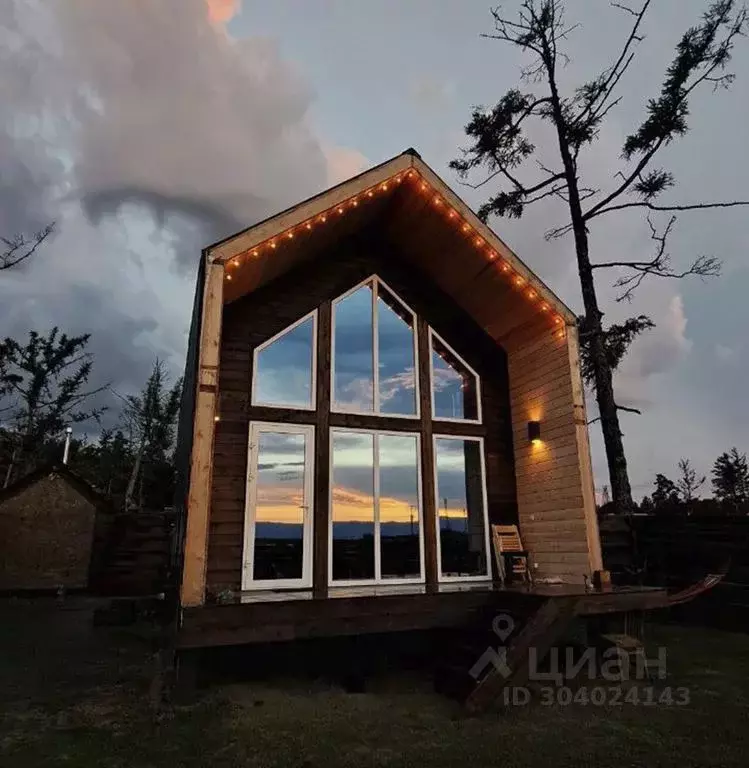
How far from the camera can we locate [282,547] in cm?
605

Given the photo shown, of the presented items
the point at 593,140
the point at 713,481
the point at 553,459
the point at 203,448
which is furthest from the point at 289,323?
the point at 713,481

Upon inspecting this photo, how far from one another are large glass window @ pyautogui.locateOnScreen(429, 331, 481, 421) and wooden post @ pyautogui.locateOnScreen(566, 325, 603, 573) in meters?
1.52

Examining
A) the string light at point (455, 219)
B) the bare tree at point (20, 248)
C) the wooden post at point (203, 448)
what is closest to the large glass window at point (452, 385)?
the string light at point (455, 219)

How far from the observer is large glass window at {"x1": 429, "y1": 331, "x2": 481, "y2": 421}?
7367 millimetres

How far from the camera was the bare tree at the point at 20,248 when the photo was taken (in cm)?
1252

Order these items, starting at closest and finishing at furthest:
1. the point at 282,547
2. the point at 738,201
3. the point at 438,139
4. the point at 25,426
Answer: the point at 282,547 < the point at 738,201 < the point at 438,139 < the point at 25,426

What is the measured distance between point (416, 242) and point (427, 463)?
3.16m

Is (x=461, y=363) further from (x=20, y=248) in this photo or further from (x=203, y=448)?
(x=20, y=248)

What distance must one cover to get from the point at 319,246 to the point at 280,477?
312cm

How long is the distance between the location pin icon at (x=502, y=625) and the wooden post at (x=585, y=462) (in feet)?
4.37

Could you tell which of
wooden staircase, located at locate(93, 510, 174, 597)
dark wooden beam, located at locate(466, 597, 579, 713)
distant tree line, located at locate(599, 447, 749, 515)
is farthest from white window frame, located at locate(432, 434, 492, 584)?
distant tree line, located at locate(599, 447, 749, 515)

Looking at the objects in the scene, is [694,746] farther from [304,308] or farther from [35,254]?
[35,254]

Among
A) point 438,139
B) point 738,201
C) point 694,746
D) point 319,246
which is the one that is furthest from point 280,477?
point 438,139

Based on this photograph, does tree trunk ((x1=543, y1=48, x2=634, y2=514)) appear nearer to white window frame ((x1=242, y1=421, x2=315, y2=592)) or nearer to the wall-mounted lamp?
the wall-mounted lamp
